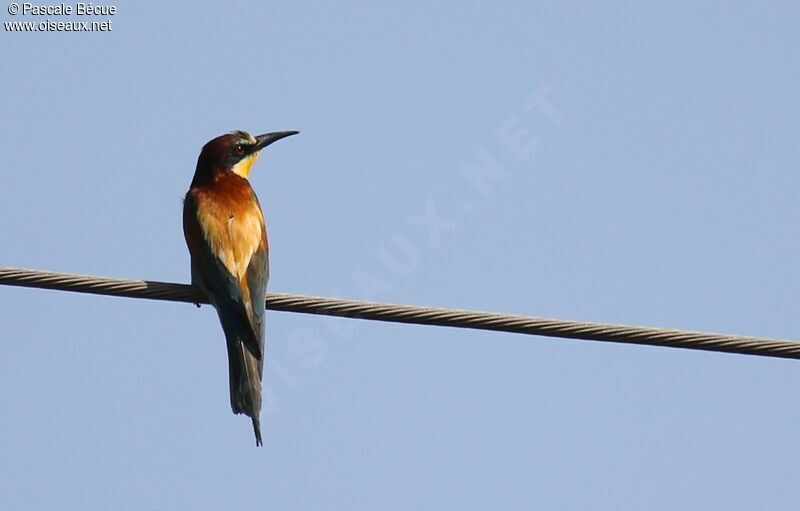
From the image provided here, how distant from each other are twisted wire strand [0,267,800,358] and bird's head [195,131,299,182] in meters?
1.69

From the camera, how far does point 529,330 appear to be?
3523 millimetres

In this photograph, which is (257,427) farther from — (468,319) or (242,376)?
(468,319)

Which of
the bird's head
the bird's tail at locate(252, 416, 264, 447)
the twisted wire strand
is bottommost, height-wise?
the bird's tail at locate(252, 416, 264, 447)

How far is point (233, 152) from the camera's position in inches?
224

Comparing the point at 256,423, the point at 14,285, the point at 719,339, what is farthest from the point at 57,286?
the point at 719,339

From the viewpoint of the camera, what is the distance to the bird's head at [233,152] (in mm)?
5605

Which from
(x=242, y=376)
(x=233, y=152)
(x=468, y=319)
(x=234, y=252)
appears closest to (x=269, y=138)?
(x=233, y=152)

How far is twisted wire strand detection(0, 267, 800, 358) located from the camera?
11.2 ft

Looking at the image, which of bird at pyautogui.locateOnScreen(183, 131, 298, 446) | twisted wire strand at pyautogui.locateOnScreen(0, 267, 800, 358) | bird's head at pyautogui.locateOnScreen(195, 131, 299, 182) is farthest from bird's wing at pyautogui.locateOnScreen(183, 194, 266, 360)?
twisted wire strand at pyautogui.locateOnScreen(0, 267, 800, 358)

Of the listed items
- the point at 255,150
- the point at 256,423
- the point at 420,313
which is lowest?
the point at 256,423

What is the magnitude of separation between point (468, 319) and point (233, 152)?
8.03 feet

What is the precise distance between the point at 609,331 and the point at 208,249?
6.74 ft

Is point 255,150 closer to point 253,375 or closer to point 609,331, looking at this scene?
point 253,375

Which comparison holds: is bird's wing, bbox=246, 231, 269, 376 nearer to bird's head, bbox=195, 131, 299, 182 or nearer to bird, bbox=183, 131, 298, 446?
bird, bbox=183, 131, 298, 446
